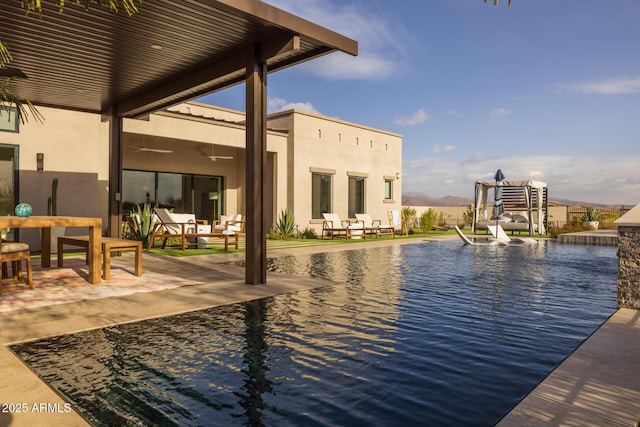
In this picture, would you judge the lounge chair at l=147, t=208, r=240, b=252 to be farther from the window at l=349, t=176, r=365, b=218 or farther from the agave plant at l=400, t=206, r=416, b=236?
the agave plant at l=400, t=206, r=416, b=236

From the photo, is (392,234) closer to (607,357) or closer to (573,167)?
(607,357)

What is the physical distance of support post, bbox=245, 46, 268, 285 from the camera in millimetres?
5805

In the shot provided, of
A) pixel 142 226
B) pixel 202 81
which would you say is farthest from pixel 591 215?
pixel 202 81

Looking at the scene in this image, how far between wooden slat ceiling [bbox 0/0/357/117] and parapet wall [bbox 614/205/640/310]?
12.6 ft

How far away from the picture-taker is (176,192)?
15500 millimetres

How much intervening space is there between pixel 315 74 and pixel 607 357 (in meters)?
32.5

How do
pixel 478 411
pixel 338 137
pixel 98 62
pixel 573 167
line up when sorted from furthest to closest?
pixel 573 167
pixel 338 137
pixel 98 62
pixel 478 411

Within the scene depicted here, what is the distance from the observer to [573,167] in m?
28.1

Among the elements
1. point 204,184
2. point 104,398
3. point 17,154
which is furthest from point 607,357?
point 204,184

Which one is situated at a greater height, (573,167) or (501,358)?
(573,167)

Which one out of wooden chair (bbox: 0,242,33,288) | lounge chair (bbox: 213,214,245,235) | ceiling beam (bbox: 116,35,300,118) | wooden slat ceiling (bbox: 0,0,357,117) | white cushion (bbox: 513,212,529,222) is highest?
wooden slat ceiling (bbox: 0,0,357,117)

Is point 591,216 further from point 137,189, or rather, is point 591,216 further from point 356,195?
point 137,189

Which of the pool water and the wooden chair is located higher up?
the wooden chair

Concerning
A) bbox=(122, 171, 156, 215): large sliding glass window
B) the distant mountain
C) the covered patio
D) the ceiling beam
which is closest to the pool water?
the covered patio
